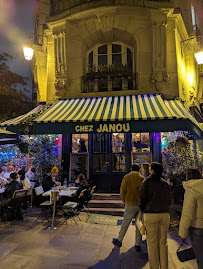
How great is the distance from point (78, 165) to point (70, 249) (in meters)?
4.69

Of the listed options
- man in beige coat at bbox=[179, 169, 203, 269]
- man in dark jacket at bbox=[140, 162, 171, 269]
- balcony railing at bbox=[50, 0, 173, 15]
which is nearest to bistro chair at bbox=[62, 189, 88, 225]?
man in dark jacket at bbox=[140, 162, 171, 269]

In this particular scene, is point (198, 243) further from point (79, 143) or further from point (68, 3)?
point (68, 3)

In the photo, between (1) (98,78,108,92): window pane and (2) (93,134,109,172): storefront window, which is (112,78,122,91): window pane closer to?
(1) (98,78,108,92): window pane

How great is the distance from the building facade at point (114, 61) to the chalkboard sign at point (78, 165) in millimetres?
45

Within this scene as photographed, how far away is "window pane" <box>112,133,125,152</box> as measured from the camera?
906 cm

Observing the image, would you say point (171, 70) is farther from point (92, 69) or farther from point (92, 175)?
point (92, 175)

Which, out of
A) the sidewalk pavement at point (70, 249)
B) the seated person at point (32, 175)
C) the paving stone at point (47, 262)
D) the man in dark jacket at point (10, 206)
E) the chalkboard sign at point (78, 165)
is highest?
the chalkboard sign at point (78, 165)

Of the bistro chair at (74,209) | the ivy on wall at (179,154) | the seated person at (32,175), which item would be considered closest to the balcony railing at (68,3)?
the ivy on wall at (179,154)

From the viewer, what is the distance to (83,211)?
766cm

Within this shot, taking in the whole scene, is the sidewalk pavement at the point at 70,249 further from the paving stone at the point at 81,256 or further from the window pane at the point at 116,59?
the window pane at the point at 116,59

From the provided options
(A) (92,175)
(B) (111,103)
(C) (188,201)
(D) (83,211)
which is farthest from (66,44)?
(C) (188,201)

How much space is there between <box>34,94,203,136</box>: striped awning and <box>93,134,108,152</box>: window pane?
163cm

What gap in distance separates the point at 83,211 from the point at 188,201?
5432 millimetres

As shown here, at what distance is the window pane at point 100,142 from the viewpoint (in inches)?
361
